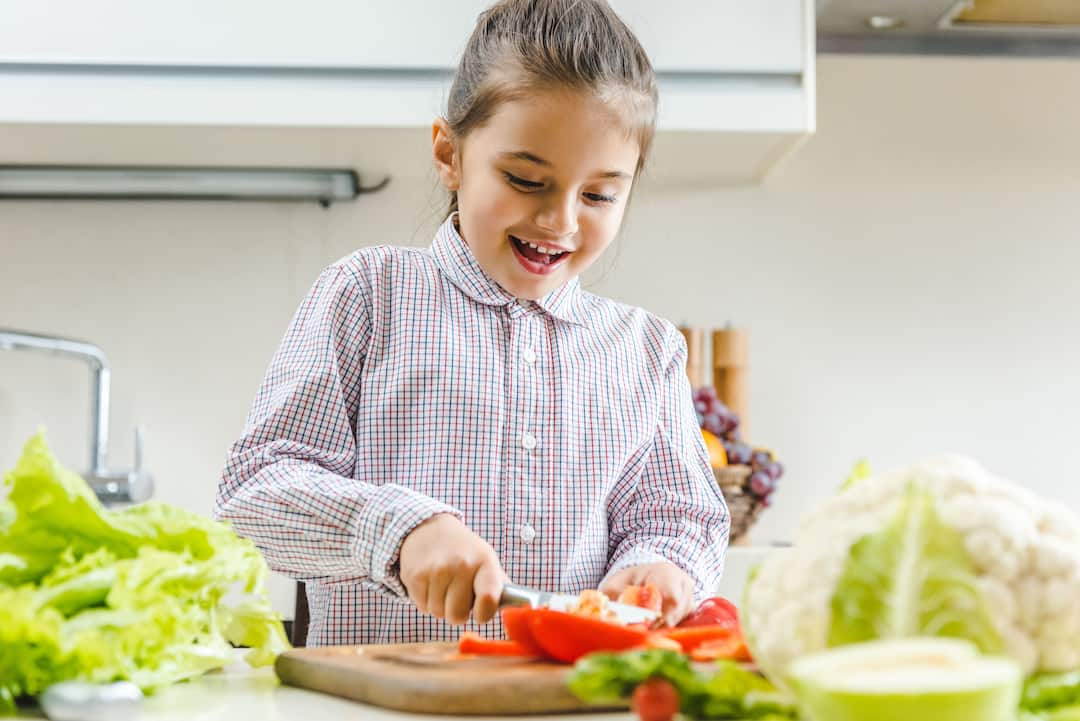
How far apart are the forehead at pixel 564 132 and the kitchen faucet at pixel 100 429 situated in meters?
1.16

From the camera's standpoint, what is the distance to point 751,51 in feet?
6.23

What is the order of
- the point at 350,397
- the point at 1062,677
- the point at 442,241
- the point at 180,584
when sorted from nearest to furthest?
1. the point at 1062,677
2. the point at 180,584
3. the point at 350,397
4. the point at 442,241

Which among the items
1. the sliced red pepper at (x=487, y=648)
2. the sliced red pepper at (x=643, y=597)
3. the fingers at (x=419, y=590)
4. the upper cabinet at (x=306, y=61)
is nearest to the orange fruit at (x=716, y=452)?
the upper cabinet at (x=306, y=61)

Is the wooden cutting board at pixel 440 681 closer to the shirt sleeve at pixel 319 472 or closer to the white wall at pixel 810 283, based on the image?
the shirt sleeve at pixel 319 472

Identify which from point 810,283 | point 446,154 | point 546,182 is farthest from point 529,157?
point 810,283

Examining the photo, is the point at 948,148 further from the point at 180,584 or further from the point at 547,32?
the point at 180,584

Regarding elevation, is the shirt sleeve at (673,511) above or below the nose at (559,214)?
below

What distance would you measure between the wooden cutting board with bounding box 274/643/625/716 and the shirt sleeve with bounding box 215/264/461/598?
0.19 meters

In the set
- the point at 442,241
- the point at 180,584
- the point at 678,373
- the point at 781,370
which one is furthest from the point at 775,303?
the point at 180,584

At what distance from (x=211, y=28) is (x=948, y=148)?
1.32 m

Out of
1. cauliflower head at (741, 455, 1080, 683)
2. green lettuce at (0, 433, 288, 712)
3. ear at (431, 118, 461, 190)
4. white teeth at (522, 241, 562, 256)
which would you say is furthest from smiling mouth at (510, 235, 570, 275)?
cauliflower head at (741, 455, 1080, 683)

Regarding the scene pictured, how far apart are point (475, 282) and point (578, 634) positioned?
2.03 ft

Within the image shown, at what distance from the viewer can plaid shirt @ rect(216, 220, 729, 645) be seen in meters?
1.19

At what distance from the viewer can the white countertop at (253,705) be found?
2.24 feet
